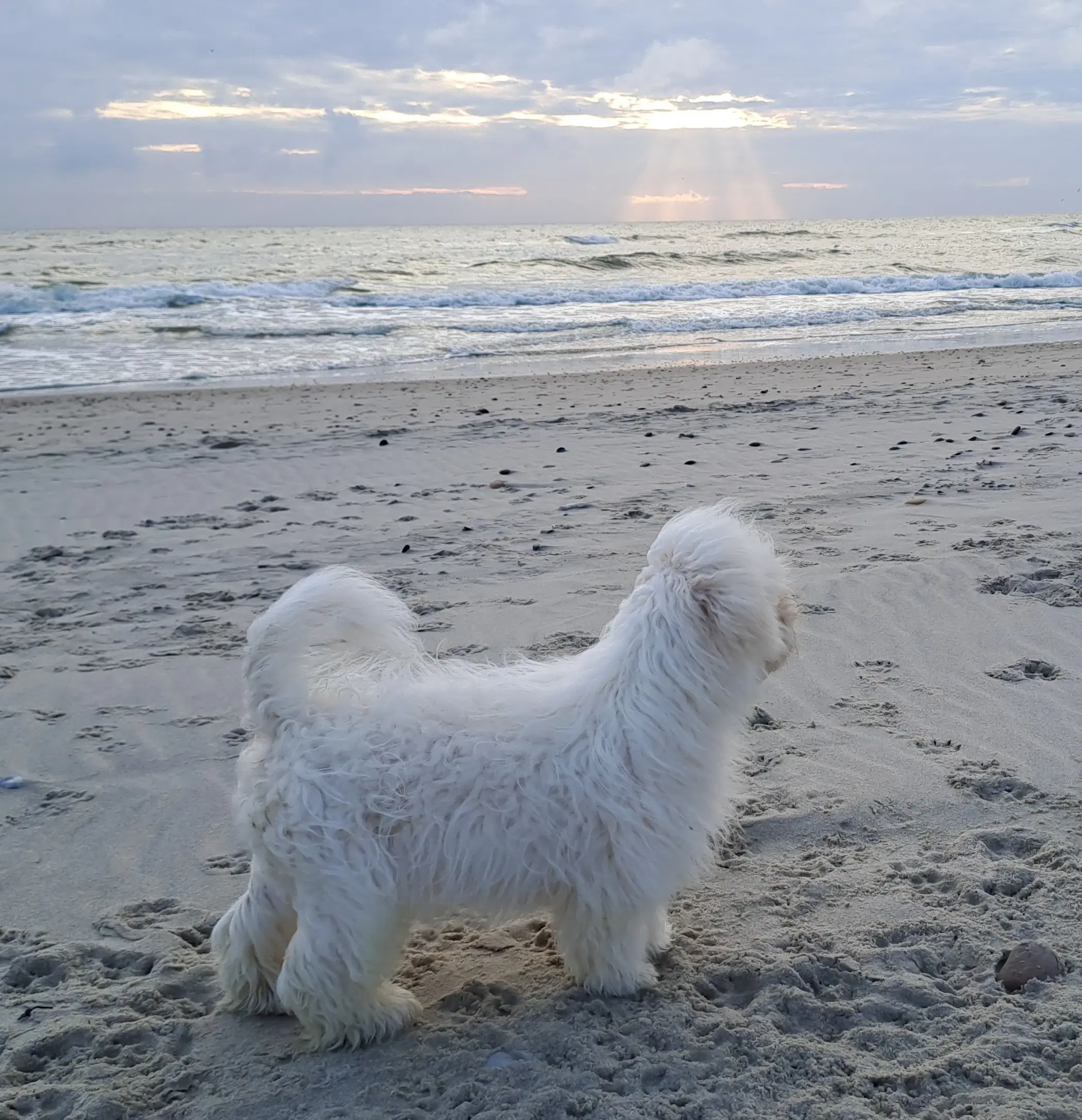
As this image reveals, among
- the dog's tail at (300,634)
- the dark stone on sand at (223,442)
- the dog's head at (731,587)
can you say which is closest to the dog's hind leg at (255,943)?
the dog's tail at (300,634)

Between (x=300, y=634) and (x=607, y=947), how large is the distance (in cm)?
122

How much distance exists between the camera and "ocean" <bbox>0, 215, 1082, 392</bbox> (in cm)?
1822

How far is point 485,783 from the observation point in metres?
2.76

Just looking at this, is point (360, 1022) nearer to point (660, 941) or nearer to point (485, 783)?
point (485, 783)

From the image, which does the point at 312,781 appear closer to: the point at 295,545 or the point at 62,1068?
the point at 62,1068

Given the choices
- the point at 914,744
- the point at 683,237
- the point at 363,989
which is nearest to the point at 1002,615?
the point at 914,744

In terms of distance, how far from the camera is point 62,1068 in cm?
279

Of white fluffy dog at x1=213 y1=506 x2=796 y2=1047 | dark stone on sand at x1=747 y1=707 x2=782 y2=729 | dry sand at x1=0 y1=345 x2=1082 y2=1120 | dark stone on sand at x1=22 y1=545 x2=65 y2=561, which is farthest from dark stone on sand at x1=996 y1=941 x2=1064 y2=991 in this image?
dark stone on sand at x1=22 y1=545 x2=65 y2=561

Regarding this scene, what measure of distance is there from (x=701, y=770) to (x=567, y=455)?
22.4 feet

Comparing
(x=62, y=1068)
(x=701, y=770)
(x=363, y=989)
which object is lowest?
(x=62, y=1068)

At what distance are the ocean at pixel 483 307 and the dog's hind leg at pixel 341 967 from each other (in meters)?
13.9

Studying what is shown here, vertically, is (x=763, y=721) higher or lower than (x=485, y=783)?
lower

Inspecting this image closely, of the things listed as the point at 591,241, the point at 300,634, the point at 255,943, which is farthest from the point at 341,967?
the point at 591,241

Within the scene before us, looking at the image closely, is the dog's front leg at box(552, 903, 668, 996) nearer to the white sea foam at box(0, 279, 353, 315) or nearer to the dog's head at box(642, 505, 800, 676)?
the dog's head at box(642, 505, 800, 676)
